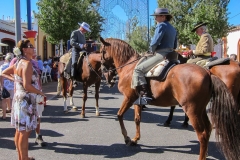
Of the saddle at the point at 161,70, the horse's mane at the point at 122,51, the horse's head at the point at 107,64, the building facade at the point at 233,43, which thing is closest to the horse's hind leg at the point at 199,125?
the saddle at the point at 161,70

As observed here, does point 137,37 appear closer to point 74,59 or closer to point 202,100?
point 74,59

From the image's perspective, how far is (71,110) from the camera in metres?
9.20

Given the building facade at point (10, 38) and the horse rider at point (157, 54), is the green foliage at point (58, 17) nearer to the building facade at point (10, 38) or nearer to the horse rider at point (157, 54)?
the building facade at point (10, 38)

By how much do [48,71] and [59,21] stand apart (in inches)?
157

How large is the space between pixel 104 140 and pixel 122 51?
6.62ft

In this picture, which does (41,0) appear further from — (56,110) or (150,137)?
(150,137)

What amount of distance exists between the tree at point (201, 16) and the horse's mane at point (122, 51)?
45.7 ft

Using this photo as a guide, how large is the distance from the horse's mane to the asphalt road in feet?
6.00

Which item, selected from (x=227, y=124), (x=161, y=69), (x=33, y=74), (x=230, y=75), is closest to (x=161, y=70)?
(x=161, y=69)

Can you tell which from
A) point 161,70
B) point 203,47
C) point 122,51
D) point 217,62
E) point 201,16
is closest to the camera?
point 161,70

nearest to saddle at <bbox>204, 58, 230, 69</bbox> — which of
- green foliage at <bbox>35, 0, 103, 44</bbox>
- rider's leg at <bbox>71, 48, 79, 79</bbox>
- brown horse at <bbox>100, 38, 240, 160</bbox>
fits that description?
brown horse at <bbox>100, 38, 240, 160</bbox>

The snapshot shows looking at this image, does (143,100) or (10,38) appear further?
(10,38)

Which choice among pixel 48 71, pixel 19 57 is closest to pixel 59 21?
pixel 48 71

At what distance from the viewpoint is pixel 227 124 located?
161 inches
